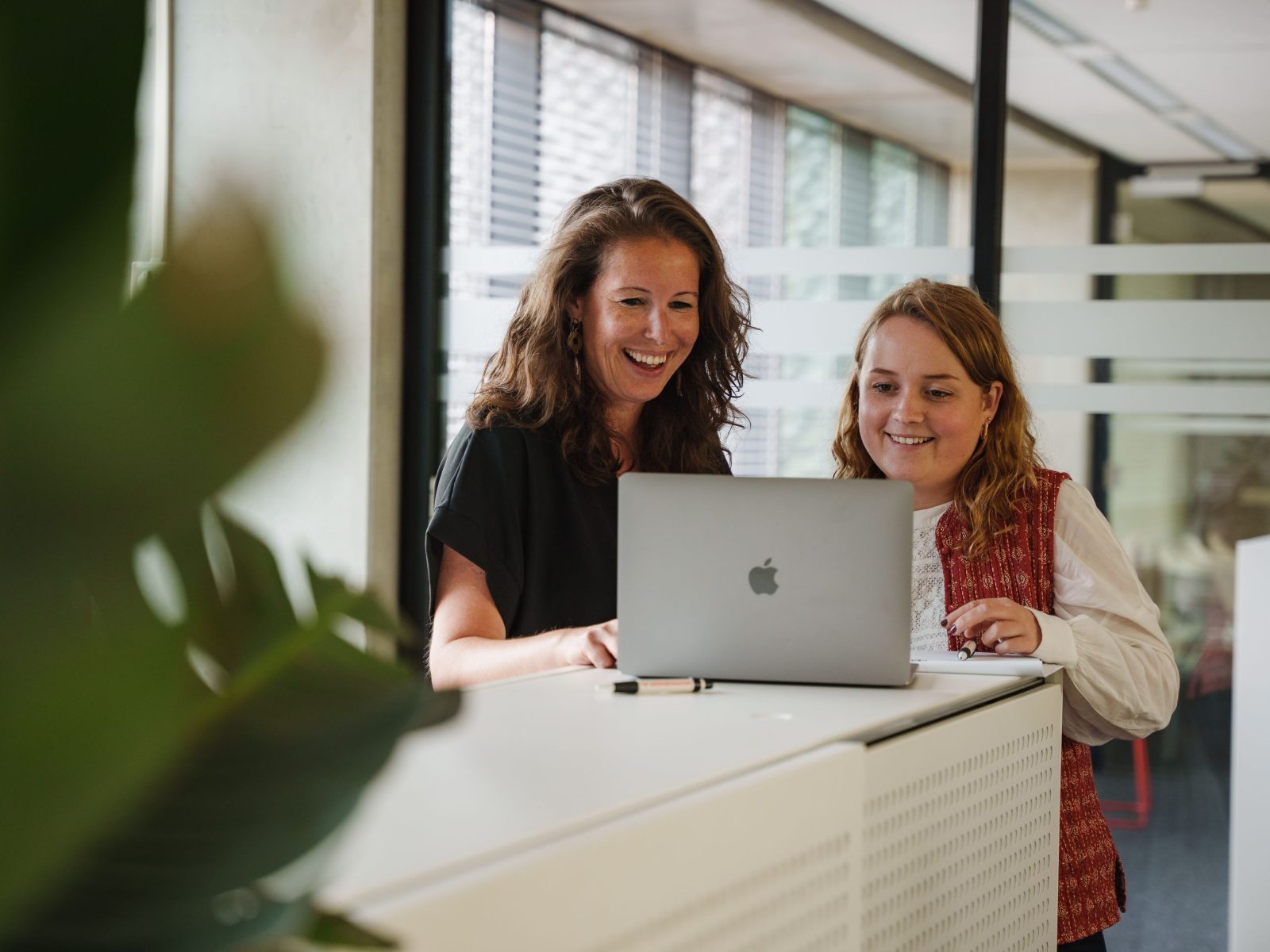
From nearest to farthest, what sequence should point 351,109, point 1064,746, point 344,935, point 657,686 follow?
point 344,935, point 657,686, point 1064,746, point 351,109

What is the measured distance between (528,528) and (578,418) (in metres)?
0.21

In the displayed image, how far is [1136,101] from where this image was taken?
11.0 ft

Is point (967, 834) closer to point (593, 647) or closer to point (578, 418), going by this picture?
point (593, 647)

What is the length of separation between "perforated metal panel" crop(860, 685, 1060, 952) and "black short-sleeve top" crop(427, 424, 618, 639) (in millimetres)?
654

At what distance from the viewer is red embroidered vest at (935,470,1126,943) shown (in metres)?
1.88

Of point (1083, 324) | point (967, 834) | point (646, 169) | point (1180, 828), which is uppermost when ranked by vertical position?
point (646, 169)

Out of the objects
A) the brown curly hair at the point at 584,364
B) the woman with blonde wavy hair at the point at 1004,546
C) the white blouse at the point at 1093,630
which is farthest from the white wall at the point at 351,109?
the white blouse at the point at 1093,630

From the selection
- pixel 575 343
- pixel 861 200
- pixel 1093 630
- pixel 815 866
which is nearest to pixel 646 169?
pixel 861 200

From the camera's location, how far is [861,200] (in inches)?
143

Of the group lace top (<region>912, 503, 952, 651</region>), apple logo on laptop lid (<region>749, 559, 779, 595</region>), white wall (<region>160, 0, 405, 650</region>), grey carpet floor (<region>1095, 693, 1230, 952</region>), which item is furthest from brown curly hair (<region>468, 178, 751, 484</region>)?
grey carpet floor (<region>1095, 693, 1230, 952</region>)

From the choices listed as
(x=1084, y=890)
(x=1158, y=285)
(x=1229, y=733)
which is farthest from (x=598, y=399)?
(x=1229, y=733)

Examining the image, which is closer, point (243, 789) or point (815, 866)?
point (243, 789)

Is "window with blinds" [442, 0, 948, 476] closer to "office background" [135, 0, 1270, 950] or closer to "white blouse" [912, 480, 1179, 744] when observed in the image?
"office background" [135, 0, 1270, 950]

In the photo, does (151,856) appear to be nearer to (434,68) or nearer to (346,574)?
(346,574)
